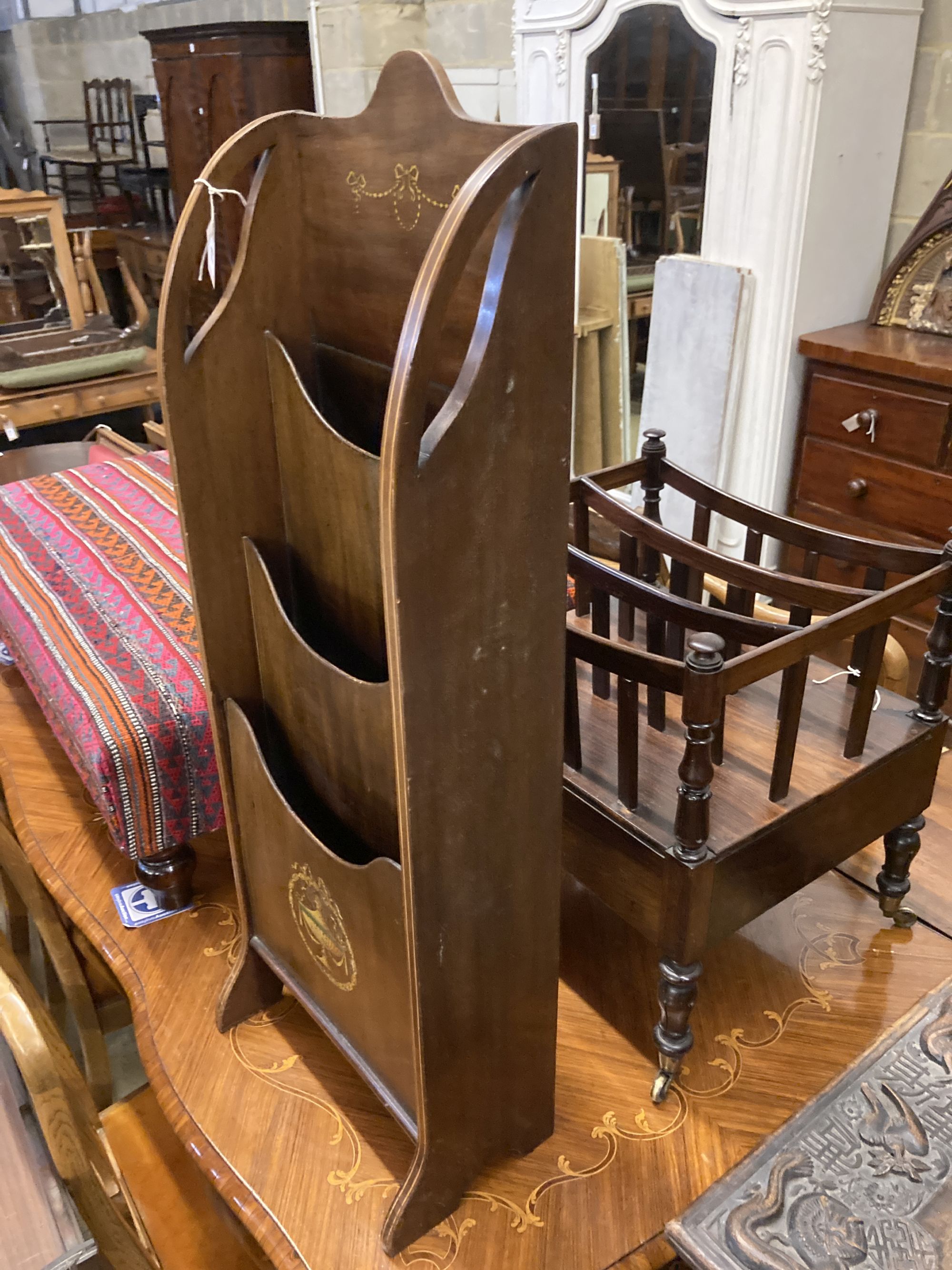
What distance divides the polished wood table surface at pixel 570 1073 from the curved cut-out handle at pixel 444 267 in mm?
837

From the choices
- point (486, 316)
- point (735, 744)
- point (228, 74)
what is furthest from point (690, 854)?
point (228, 74)

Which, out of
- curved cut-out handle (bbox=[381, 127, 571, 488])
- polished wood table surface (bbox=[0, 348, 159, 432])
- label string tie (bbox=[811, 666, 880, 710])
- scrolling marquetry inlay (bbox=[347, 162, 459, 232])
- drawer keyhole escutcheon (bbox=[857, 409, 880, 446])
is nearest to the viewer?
curved cut-out handle (bbox=[381, 127, 571, 488])

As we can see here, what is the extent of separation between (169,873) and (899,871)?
105 cm

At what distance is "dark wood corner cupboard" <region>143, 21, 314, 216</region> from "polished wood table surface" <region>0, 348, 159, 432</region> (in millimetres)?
711

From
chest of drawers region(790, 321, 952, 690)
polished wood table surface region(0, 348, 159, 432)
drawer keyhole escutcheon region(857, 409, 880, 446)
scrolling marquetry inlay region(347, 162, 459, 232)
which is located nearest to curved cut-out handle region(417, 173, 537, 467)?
scrolling marquetry inlay region(347, 162, 459, 232)

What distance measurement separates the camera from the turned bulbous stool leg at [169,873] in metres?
1.47

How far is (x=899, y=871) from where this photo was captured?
1.42 metres

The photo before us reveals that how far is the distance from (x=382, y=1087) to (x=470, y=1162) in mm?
125

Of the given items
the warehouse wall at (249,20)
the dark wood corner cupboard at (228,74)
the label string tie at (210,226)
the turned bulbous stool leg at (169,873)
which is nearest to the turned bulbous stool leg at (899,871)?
the turned bulbous stool leg at (169,873)

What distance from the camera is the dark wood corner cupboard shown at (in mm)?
3533

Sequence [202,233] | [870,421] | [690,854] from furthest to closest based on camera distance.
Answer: [870,421]
[690,854]
[202,233]

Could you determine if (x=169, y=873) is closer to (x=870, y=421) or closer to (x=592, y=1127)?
(x=592, y=1127)

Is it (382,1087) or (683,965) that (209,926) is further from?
(683,965)

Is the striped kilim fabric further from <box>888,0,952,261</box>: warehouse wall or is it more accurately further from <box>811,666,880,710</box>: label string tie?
<box>888,0,952,261</box>: warehouse wall
